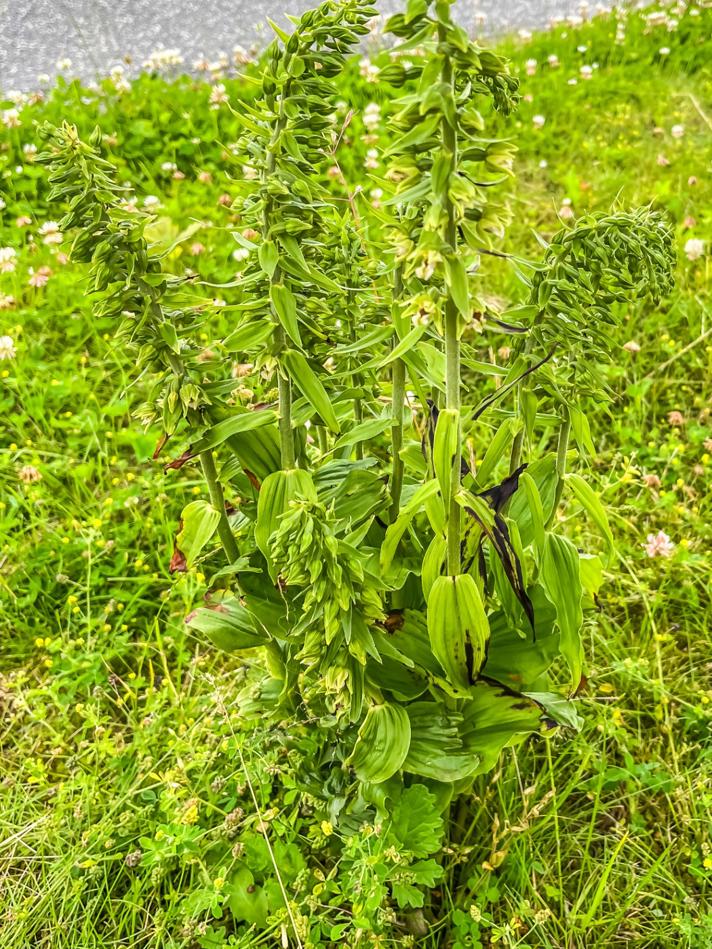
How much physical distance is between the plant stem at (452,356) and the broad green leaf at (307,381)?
236 mm

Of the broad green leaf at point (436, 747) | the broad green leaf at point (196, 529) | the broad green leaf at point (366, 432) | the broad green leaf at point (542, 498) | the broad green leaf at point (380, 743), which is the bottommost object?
the broad green leaf at point (436, 747)

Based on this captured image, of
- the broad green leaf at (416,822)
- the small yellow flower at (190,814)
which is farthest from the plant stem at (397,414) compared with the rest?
the small yellow flower at (190,814)

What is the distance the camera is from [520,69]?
18.8 feet

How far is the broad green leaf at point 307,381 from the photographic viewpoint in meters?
1.60

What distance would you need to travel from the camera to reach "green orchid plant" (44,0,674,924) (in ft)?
4.63

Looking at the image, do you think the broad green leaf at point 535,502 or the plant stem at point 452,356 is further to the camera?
the broad green leaf at point 535,502

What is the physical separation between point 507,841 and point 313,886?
0.52m

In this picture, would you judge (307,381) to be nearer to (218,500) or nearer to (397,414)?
(397,414)

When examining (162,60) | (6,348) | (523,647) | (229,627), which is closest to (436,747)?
(523,647)

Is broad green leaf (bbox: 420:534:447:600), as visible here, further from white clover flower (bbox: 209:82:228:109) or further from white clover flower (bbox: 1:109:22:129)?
white clover flower (bbox: 1:109:22:129)

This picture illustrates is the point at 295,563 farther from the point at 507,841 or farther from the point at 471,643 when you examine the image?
the point at 507,841

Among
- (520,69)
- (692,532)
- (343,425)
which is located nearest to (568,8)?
(520,69)

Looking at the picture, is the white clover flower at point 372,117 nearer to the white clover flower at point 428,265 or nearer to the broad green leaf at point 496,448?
the broad green leaf at point 496,448

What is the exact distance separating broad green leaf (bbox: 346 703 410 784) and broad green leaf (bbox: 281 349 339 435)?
722 mm
